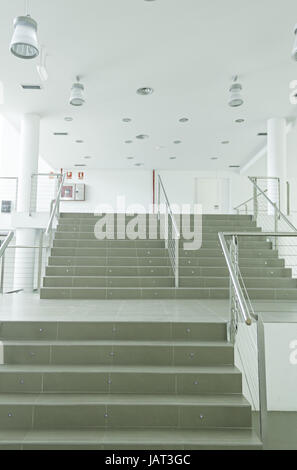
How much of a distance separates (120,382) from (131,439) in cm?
43

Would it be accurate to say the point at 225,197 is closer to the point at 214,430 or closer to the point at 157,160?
the point at 157,160

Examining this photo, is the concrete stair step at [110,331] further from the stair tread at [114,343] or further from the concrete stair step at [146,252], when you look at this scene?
the concrete stair step at [146,252]

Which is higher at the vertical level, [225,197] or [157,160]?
[157,160]

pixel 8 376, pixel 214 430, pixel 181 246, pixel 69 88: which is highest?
pixel 69 88

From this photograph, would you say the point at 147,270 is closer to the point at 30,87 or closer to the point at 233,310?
the point at 233,310

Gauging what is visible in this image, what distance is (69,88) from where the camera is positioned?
6.27 meters

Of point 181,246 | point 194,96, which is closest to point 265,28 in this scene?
point 194,96

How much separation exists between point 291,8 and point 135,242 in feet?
12.2

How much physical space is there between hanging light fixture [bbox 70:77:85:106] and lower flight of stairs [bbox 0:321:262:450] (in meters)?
3.91

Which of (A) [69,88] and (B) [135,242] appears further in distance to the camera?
(A) [69,88]

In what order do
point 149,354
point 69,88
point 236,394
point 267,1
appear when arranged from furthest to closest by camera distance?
point 69,88, point 267,1, point 149,354, point 236,394

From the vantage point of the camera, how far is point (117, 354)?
8.80 feet

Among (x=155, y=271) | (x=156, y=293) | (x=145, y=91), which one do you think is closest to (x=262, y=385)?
(x=156, y=293)

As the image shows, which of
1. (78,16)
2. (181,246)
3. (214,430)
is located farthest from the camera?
(181,246)
